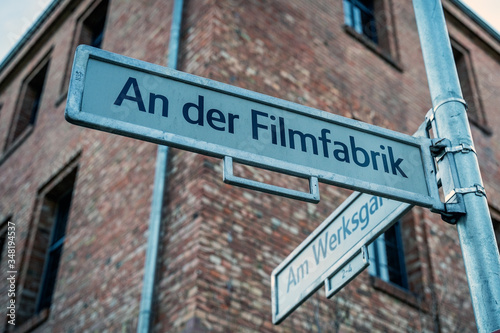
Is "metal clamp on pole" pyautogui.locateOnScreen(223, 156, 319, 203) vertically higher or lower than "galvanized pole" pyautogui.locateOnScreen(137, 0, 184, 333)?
lower

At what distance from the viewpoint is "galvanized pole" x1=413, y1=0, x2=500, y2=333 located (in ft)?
9.24

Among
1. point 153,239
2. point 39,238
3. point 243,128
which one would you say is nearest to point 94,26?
point 39,238

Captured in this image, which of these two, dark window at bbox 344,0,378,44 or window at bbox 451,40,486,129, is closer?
dark window at bbox 344,0,378,44

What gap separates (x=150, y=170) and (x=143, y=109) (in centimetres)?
521

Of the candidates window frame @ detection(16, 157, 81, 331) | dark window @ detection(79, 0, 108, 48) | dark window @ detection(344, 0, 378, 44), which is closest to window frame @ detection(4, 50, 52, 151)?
Answer: dark window @ detection(79, 0, 108, 48)

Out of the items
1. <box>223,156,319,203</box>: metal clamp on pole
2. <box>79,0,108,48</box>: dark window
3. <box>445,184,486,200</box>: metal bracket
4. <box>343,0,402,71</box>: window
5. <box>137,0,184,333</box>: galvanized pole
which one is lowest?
<box>223,156,319,203</box>: metal clamp on pole

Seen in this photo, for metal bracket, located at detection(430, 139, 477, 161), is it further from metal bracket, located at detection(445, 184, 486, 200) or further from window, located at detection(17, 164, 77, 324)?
window, located at detection(17, 164, 77, 324)

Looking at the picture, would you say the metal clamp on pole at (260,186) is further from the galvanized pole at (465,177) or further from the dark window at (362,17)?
the dark window at (362,17)

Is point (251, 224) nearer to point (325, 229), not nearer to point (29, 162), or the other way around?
point (325, 229)

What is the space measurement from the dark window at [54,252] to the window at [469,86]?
303 inches

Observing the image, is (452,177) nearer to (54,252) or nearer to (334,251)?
(334,251)

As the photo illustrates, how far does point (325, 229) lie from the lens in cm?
392

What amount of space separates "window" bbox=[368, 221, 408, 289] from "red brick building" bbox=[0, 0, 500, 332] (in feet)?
0.07

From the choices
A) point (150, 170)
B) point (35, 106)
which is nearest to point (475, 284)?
point (150, 170)
